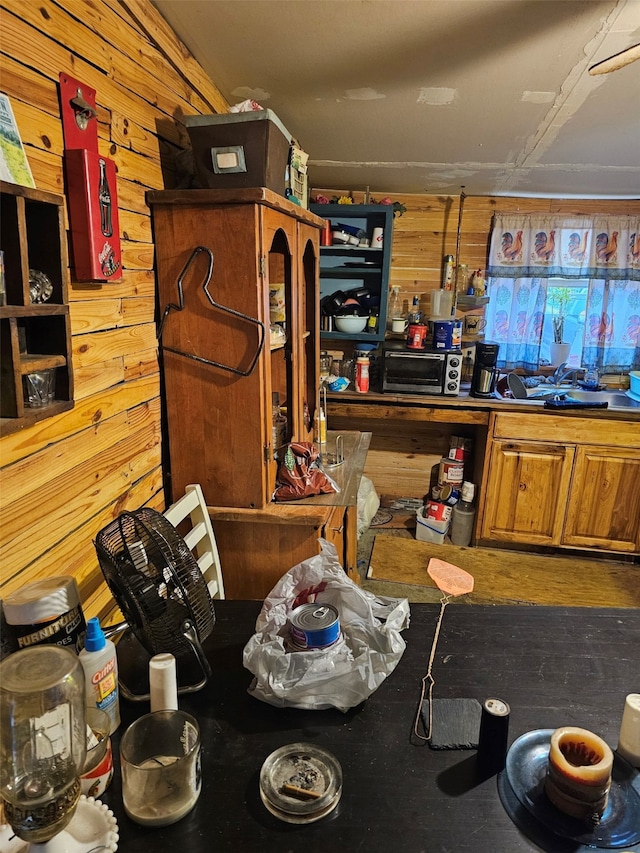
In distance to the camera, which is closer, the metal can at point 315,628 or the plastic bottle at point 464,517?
the metal can at point 315,628

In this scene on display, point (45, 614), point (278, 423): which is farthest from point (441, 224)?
point (45, 614)

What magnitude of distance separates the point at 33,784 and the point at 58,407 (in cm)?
61

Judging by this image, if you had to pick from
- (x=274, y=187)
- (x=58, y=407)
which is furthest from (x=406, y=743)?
(x=274, y=187)

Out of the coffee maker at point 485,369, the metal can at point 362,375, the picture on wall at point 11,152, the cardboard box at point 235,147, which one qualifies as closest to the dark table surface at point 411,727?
the picture on wall at point 11,152

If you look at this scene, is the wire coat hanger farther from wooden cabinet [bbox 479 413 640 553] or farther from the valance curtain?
the valance curtain

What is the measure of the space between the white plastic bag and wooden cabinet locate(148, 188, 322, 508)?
1.73ft

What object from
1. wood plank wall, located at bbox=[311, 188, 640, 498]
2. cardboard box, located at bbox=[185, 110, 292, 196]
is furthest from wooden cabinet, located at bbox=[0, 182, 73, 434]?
wood plank wall, located at bbox=[311, 188, 640, 498]

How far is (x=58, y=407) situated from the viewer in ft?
3.35

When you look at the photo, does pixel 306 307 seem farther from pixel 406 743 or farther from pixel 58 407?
pixel 406 743

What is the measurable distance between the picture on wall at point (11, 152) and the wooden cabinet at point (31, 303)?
4 centimetres

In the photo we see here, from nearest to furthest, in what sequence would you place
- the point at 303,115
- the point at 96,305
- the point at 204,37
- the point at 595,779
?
the point at 595,779 → the point at 96,305 → the point at 204,37 → the point at 303,115

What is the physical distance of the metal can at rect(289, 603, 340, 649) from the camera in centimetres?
105

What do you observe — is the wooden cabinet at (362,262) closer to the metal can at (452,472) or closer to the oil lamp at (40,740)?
the metal can at (452,472)

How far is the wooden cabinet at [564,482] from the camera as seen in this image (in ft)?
9.95
